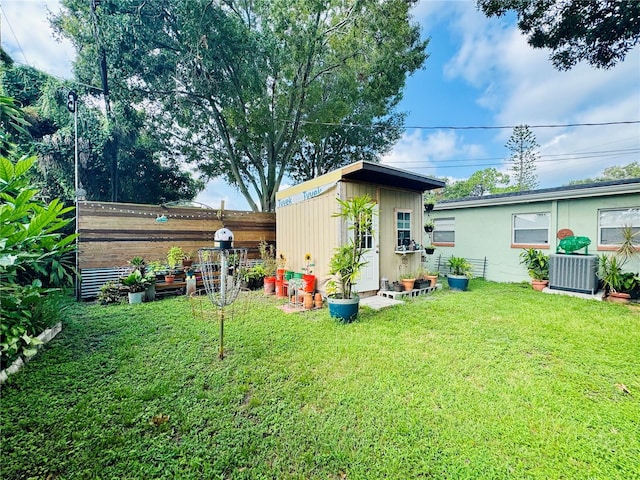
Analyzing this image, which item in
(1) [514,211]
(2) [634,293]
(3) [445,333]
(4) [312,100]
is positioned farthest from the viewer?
(4) [312,100]

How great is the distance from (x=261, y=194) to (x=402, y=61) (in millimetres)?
7497

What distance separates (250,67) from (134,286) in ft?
21.8

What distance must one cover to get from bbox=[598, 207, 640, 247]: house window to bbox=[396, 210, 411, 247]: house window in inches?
169

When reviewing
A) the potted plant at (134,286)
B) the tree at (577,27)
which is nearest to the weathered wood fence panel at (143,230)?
the potted plant at (134,286)

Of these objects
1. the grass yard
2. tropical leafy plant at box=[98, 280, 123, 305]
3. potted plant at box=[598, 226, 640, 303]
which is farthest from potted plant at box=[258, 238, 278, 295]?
potted plant at box=[598, 226, 640, 303]

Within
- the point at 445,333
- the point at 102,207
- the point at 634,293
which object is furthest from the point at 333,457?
the point at 634,293

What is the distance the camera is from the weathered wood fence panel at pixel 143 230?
17.1 ft

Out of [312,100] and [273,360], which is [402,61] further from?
[273,360]

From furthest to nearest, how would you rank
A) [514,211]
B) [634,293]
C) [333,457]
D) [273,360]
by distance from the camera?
[514,211], [634,293], [273,360], [333,457]

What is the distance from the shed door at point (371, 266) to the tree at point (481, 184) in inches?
985

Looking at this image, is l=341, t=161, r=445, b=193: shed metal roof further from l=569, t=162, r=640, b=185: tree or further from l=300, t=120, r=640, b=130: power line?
l=569, t=162, r=640, b=185: tree

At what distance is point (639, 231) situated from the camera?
210 inches

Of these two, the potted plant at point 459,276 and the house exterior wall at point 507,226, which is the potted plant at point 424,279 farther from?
the house exterior wall at point 507,226

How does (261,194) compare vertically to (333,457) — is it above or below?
above
